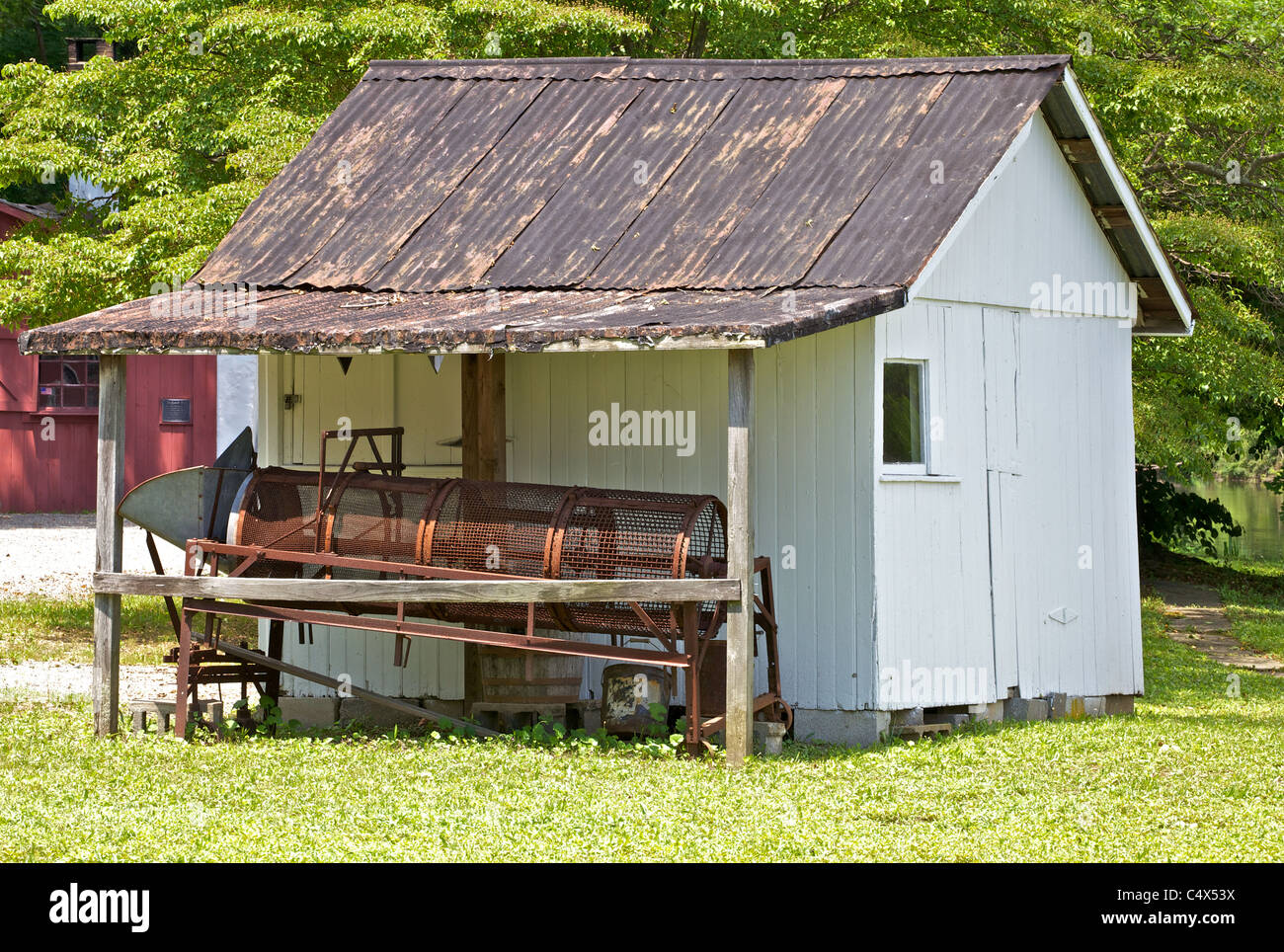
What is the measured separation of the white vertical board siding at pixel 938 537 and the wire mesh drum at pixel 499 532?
1403mm

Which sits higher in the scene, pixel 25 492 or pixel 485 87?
pixel 485 87

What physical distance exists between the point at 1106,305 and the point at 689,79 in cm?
410

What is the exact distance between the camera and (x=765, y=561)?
11.4 meters

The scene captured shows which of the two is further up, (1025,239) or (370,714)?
(1025,239)

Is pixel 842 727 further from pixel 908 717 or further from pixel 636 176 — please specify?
pixel 636 176

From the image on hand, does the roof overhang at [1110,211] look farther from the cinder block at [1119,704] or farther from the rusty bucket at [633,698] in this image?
the cinder block at [1119,704]

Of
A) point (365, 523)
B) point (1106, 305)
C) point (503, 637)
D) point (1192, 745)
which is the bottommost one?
point (1192, 745)

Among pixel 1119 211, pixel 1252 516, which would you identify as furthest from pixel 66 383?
pixel 1252 516

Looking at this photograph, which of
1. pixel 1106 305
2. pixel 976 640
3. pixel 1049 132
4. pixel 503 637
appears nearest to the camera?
pixel 503 637

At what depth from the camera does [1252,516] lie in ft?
151

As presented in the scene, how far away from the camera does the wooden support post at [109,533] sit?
36.7 feet

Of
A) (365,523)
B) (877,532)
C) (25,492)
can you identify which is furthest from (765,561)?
(25,492)

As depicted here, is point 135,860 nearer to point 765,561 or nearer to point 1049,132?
point 765,561

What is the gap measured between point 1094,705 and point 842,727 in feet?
9.83
